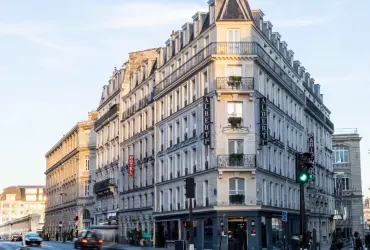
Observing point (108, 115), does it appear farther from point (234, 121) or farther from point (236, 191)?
point (236, 191)

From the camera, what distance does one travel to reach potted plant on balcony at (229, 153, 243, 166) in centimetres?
4881

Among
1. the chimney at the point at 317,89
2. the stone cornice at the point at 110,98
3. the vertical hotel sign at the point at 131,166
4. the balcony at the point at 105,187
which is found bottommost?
the balcony at the point at 105,187

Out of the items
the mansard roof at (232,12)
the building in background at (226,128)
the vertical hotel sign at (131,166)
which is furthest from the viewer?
the vertical hotel sign at (131,166)

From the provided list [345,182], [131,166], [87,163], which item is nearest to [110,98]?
[131,166]

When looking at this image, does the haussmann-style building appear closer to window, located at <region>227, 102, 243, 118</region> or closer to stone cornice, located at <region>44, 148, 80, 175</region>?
window, located at <region>227, 102, 243, 118</region>

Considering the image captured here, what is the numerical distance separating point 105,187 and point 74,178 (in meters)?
24.0

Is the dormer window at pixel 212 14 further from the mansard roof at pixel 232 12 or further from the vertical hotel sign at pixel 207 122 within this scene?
the vertical hotel sign at pixel 207 122

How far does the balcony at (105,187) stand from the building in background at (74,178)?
29.9 ft

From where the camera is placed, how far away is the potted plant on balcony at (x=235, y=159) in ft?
160

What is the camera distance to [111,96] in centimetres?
8156

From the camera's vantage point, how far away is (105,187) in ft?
261

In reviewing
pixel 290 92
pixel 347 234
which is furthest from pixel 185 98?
pixel 347 234

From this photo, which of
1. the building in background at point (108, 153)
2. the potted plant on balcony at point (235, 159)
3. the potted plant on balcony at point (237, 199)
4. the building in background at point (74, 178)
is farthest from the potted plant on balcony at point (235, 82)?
the building in background at point (74, 178)

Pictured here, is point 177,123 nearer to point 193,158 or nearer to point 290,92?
point 193,158
